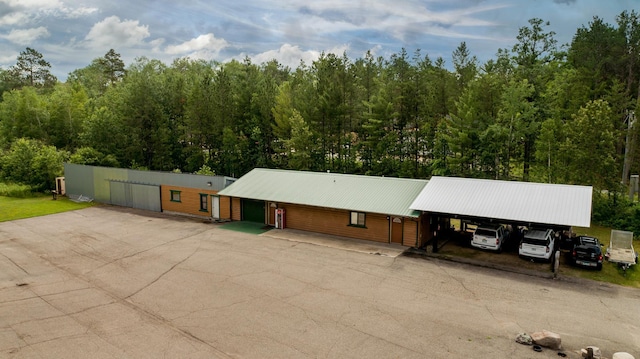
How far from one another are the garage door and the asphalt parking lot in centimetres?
515

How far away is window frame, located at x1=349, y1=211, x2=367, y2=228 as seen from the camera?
2421 cm

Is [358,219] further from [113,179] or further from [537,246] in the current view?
[113,179]

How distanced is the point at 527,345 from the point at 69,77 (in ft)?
412

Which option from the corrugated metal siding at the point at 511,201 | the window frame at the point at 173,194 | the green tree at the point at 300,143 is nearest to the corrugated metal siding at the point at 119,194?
the window frame at the point at 173,194

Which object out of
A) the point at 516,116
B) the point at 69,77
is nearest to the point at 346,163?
the point at 516,116

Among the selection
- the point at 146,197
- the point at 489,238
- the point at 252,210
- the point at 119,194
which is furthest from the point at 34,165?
the point at 489,238

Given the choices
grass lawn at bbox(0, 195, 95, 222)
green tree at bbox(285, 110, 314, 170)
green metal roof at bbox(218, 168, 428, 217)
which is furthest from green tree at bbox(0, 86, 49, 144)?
green metal roof at bbox(218, 168, 428, 217)

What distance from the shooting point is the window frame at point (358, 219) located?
24.2m

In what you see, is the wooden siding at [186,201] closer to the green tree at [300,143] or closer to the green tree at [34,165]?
the green tree at [300,143]

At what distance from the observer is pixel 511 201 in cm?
2102

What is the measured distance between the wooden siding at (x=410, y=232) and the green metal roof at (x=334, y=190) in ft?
2.92

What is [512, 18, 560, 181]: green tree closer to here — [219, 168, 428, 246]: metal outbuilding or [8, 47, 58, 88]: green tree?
[219, 168, 428, 246]: metal outbuilding

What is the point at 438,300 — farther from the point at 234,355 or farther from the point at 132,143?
the point at 132,143

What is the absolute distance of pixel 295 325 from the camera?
13812 mm
